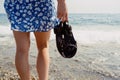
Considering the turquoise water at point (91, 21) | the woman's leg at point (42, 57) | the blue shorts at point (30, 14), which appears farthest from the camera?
the turquoise water at point (91, 21)

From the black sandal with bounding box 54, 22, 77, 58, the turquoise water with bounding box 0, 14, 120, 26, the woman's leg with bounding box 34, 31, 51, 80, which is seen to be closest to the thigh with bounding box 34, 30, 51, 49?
the woman's leg with bounding box 34, 31, 51, 80

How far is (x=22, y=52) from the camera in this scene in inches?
125

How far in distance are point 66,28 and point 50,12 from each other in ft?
0.84

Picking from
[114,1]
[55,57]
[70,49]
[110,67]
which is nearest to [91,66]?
[110,67]

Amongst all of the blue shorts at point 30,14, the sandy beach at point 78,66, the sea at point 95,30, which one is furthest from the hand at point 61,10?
the sea at point 95,30

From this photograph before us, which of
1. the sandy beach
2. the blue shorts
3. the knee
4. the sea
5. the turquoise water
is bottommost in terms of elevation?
the turquoise water

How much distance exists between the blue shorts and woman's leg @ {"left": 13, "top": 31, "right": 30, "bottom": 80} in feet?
0.20

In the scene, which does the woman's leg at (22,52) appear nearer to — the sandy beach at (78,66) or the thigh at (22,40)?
the thigh at (22,40)

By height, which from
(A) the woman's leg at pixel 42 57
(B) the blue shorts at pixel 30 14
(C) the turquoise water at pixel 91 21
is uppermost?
(B) the blue shorts at pixel 30 14

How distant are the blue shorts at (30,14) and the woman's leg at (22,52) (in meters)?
0.06

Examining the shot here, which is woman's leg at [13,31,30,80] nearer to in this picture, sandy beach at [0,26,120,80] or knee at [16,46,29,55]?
knee at [16,46,29,55]

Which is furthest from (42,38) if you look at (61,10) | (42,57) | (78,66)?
(78,66)

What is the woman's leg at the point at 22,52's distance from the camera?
3139 millimetres

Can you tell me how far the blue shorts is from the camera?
10.3ft
